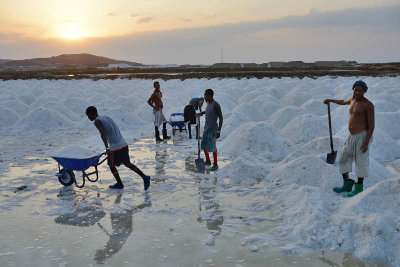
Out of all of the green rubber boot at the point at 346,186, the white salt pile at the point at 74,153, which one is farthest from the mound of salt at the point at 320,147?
the white salt pile at the point at 74,153

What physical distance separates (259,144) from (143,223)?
4.73 m

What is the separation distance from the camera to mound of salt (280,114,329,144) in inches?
397

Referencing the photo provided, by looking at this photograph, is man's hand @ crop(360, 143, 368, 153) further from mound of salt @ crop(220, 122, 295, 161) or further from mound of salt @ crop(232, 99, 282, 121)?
mound of salt @ crop(232, 99, 282, 121)

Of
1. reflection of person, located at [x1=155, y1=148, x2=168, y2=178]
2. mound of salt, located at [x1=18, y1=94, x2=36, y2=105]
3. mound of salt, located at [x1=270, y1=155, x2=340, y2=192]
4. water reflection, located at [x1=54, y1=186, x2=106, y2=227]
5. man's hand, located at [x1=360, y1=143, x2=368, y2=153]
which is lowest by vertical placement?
water reflection, located at [x1=54, y1=186, x2=106, y2=227]

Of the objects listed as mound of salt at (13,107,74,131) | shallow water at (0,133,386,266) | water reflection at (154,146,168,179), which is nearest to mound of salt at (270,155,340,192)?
shallow water at (0,133,386,266)

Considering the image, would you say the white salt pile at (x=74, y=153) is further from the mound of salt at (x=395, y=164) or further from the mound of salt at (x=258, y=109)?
the mound of salt at (x=258, y=109)

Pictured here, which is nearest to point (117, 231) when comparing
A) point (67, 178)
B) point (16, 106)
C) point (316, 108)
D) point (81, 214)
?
point (81, 214)

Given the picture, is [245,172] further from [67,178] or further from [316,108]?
[316,108]

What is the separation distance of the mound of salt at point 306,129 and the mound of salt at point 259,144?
1.35 m

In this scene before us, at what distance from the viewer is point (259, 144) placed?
28.4 ft

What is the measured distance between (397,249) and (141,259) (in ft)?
8.20

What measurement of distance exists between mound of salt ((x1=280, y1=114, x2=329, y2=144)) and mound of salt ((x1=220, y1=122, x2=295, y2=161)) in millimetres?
1353

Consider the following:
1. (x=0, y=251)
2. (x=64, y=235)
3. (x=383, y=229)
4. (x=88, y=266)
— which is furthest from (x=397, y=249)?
(x=0, y=251)

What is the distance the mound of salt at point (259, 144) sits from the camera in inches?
332
